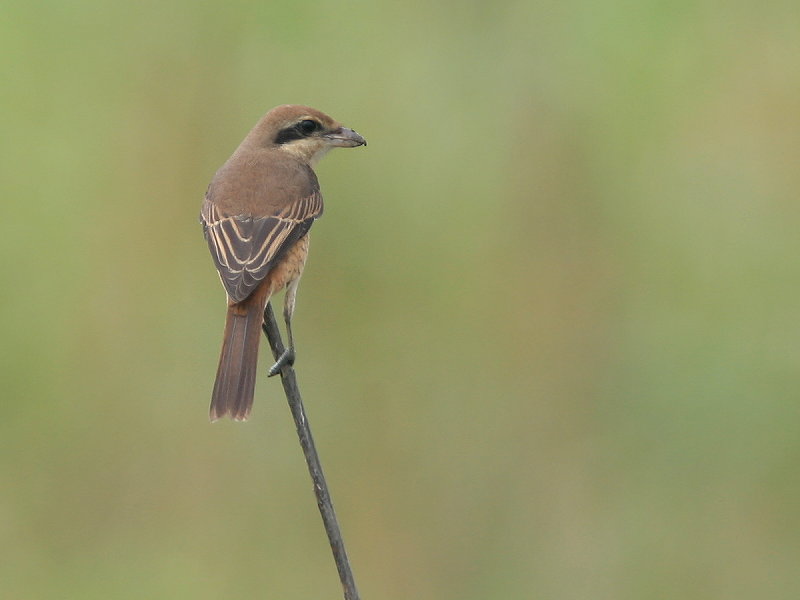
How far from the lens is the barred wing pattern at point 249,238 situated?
163 inches

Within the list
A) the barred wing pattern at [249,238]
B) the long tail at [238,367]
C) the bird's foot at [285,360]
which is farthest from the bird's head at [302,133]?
the bird's foot at [285,360]

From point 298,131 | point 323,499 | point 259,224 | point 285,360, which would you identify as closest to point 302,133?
point 298,131

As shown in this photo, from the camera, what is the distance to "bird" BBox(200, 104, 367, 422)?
155 inches

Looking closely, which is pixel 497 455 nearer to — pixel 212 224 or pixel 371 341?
pixel 371 341

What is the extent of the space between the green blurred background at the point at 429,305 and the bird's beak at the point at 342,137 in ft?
2.85

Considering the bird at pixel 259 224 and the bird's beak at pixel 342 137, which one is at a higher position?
the bird's beak at pixel 342 137

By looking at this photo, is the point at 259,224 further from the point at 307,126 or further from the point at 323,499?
the point at 323,499

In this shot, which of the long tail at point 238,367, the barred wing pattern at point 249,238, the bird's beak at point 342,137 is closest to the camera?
→ the long tail at point 238,367

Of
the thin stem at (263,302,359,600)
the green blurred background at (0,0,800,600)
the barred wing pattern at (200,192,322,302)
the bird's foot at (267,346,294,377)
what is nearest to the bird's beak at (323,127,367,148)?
the barred wing pattern at (200,192,322,302)

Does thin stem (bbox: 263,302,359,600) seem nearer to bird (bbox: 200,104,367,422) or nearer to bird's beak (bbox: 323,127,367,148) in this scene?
bird (bbox: 200,104,367,422)

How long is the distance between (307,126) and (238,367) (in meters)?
1.50

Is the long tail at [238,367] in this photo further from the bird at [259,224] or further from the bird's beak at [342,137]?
the bird's beak at [342,137]

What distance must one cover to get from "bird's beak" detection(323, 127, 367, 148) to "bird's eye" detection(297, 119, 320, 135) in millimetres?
58

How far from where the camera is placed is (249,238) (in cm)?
443
